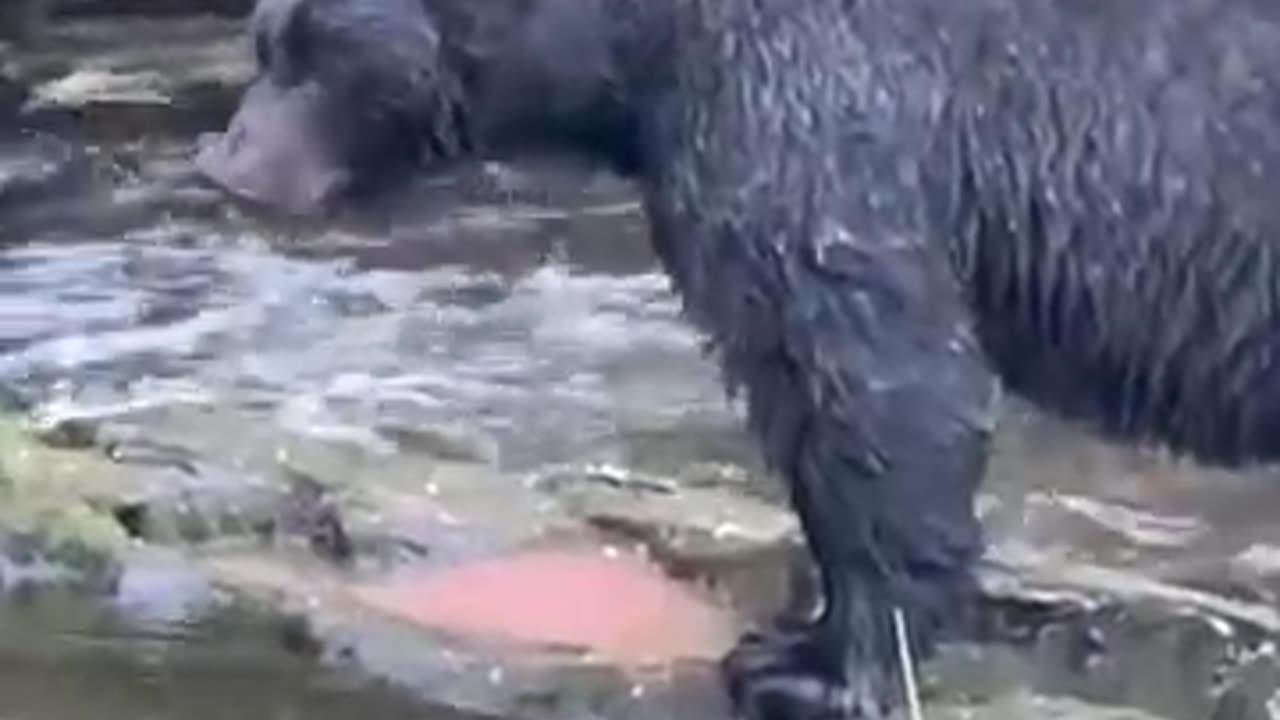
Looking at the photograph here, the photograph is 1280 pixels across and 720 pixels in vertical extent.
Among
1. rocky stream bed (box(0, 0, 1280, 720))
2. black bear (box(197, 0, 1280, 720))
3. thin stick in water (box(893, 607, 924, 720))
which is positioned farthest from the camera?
rocky stream bed (box(0, 0, 1280, 720))

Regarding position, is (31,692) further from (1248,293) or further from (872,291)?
(1248,293)

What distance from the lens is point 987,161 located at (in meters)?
4.53

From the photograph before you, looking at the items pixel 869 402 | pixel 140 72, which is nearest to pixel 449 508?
pixel 869 402

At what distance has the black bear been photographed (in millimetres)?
4441

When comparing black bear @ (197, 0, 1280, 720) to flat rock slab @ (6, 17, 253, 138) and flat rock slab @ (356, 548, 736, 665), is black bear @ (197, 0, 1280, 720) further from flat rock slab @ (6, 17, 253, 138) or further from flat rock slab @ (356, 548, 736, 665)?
flat rock slab @ (6, 17, 253, 138)

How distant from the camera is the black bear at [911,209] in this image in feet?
14.6

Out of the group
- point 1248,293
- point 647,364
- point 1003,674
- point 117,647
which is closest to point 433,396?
point 647,364

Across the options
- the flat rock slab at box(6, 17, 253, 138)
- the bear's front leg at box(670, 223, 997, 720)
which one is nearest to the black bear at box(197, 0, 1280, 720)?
the bear's front leg at box(670, 223, 997, 720)

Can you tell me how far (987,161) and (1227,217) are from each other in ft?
1.04

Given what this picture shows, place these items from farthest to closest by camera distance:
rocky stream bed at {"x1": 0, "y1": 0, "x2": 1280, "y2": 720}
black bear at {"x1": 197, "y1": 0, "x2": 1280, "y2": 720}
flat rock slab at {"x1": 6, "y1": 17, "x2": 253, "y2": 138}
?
flat rock slab at {"x1": 6, "y1": 17, "x2": 253, "y2": 138} < rocky stream bed at {"x1": 0, "y1": 0, "x2": 1280, "y2": 720} < black bear at {"x1": 197, "y1": 0, "x2": 1280, "y2": 720}

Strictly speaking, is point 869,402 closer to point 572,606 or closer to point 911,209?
point 911,209

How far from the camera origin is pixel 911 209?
14.8 feet

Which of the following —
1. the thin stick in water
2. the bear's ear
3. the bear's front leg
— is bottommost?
Result: the thin stick in water

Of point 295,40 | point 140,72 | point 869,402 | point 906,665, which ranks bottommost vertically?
point 140,72
